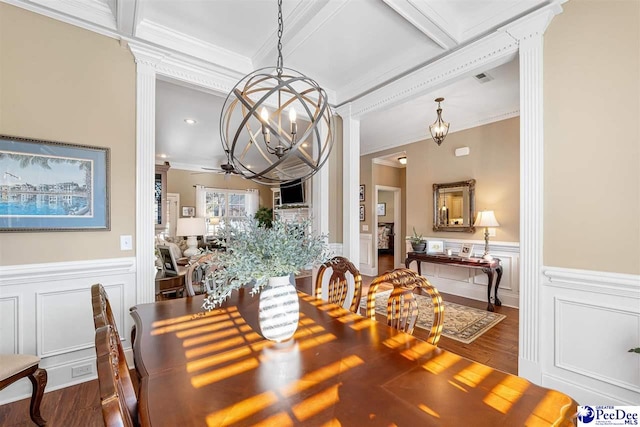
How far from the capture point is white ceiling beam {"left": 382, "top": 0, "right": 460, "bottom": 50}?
1967mm

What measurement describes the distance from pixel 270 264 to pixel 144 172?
1.77 meters

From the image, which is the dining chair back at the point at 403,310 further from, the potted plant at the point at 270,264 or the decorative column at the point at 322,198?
the decorative column at the point at 322,198

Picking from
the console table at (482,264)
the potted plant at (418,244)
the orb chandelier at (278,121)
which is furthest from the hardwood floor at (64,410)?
the potted plant at (418,244)

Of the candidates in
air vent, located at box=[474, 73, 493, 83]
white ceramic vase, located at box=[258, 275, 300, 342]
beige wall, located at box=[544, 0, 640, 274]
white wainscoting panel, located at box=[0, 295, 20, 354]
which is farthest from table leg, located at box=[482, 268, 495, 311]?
white wainscoting panel, located at box=[0, 295, 20, 354]

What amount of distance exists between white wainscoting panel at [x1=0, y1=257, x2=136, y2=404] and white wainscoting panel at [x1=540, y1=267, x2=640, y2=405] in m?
3.20

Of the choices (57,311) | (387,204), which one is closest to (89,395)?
(57,311)

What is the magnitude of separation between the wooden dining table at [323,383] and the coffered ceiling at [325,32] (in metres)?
2.18

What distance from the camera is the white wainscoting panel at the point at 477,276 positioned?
13.1 ft

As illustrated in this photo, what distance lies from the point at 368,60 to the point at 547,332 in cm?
278

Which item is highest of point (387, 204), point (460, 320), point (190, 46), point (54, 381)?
point (190, 46)

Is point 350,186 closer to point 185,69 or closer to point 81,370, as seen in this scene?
point 185,69

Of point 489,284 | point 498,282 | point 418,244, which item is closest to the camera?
point 489,284

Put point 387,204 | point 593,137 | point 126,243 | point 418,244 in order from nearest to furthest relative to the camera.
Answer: point 593,137
point 126,243
point 418,244
point 387,204

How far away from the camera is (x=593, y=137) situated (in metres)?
1.81
